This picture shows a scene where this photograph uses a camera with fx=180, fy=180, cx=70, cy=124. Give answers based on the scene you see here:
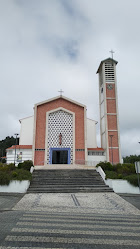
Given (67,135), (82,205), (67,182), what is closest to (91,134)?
(67,135)

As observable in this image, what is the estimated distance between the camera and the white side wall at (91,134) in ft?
105

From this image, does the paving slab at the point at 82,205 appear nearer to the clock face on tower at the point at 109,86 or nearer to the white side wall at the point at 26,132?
the white side wall at the point at 26,132

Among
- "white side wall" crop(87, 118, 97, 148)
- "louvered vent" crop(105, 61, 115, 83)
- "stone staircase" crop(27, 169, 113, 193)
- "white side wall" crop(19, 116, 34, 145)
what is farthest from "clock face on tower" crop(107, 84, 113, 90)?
"stone staircase" crop(27, 169, 113, 193)

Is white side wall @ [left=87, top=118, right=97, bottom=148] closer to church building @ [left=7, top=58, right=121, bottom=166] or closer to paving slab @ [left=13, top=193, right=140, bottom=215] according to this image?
church building @ [left=7, top=58, right=121, bottom=166]

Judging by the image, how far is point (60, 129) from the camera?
2834cm

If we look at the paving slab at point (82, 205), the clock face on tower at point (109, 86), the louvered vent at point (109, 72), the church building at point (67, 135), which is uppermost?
the louvered vent at point (109, 72)

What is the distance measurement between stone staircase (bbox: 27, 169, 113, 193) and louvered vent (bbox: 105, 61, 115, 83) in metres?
19.1

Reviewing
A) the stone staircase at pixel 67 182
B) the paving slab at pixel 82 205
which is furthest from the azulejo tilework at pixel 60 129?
the paving slab at pixel 82 205

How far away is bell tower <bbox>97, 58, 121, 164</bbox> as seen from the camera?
28844 mm

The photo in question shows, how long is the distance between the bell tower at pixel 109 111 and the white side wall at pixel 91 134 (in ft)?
4.59

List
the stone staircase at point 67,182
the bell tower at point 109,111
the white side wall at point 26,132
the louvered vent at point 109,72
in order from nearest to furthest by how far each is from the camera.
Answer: the stone staircase at point 67,182 < the bell tower at point 109,111 < the white side wall at point 26,132 < the louvered vent at point 109,72

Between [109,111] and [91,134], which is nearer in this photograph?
[109,111]

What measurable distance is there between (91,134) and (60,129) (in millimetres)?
7160

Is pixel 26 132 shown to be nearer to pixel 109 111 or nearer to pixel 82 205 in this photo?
pixel 109 111
